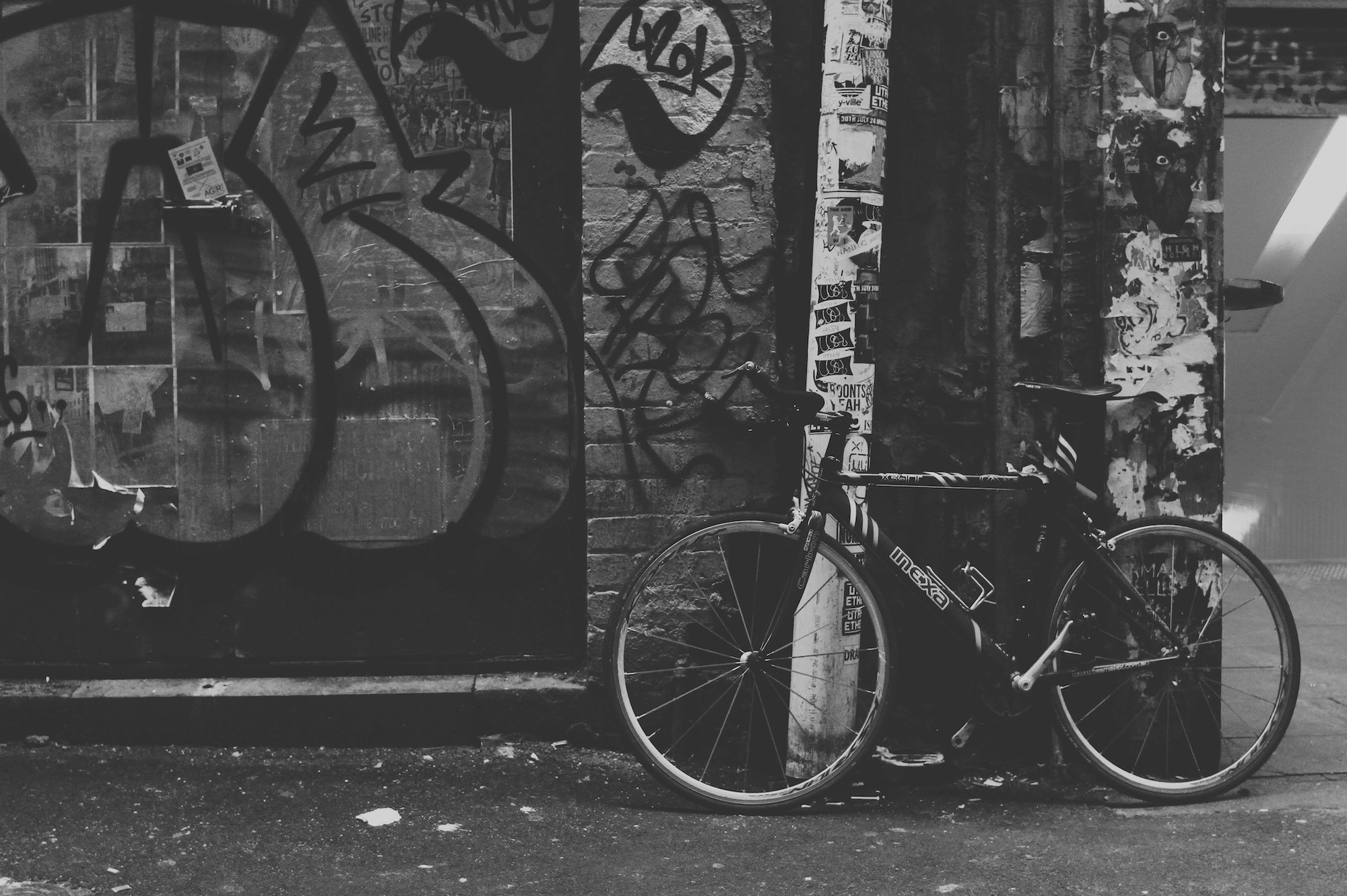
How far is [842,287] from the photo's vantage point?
3.70m

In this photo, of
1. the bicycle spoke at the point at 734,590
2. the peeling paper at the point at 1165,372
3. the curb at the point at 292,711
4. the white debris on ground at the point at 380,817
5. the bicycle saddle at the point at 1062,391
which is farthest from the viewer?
the curb at the point at 292,711

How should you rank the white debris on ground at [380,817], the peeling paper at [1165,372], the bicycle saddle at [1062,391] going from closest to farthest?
the white debris on ground at [380,817], the bicycle saddle at [1062,391], the peeling paper at [1165,372]

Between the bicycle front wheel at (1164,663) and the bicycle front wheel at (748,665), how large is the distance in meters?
0.59

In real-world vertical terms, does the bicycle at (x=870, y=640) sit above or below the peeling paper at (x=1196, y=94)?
below

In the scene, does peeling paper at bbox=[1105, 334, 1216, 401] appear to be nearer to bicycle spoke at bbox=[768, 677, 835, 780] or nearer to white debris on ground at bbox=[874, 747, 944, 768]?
white debris on ground at bbox=[874, 747, 944, 768]

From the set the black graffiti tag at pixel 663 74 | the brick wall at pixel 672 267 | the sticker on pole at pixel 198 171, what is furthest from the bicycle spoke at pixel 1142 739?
the sticker on pole at pixel 198 171

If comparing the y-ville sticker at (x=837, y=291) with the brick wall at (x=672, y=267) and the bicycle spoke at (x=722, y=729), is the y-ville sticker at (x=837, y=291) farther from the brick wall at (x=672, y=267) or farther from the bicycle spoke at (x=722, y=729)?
the bicycle spoke at (x=722, y=729)

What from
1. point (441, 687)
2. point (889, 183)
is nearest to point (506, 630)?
point (441, 687)

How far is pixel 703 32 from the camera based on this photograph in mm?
3895

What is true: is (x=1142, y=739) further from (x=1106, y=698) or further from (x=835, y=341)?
(x=835, y=341)

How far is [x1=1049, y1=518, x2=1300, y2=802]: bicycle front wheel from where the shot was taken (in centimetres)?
357

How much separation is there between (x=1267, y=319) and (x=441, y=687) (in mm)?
5407

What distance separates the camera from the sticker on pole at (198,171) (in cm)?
401

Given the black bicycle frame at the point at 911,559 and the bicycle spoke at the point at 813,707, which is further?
the bicycle spoke at the point at 813,707
